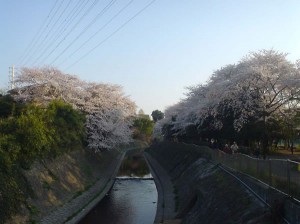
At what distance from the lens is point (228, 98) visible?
36844 millimetres

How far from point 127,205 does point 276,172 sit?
19099 mm

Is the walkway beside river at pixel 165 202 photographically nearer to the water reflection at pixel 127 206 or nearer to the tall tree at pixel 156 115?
the water reflection at pixel 127 206

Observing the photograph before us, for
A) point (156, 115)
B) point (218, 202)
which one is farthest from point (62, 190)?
point (156, 115)

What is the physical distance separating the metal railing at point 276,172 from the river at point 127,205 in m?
9.19

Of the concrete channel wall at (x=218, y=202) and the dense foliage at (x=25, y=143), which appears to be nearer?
the concrete channel wall at (x=218, y=202)

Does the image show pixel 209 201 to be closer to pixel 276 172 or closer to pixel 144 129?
pixel 276 172

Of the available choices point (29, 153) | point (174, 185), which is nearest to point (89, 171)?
point (174, 185)

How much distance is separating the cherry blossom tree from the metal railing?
94.2 feet

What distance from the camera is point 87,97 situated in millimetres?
50031

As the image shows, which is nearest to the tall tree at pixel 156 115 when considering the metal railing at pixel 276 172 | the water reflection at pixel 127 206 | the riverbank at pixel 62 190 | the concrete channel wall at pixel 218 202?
the water reflection at pixel 127 206

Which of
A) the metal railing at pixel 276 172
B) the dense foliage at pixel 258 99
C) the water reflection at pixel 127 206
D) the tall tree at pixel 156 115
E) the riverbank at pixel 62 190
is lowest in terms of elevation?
the water reflection at pixel 127 206

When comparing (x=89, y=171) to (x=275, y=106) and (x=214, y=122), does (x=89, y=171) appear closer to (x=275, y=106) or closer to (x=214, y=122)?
(x=214, y=122)

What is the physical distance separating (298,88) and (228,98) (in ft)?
20.9

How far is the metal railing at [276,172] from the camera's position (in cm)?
1191
